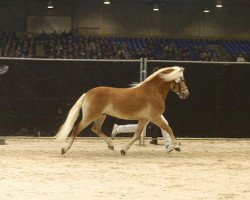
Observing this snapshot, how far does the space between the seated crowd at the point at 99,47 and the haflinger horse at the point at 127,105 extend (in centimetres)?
1673

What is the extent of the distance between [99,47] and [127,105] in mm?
18818

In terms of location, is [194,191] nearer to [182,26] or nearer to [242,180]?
[242,180]

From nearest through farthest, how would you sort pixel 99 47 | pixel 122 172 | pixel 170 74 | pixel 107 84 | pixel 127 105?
pixel 122 172, pixel 127 105, pixel 170 74, pixel 107 84, pixel 99 47

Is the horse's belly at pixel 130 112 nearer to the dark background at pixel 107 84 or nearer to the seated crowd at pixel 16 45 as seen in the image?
the dark background at pixel 107 84

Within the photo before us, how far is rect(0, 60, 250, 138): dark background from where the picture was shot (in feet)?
42.9

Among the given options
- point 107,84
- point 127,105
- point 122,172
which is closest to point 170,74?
point 127,105

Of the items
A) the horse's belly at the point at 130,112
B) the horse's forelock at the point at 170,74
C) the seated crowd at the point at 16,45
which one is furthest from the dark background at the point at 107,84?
the seated crowd at the point at 16,45

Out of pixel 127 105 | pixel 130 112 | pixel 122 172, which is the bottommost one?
pixel 122 172

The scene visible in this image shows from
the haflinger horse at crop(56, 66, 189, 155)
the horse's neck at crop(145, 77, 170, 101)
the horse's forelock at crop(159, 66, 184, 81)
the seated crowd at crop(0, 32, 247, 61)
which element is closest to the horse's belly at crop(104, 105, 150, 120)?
the haflinger horse at crop(56, 66, 189, 155)

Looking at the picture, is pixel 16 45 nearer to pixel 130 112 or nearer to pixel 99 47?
pixel 99 47

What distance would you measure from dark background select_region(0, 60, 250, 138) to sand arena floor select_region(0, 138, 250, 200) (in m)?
0.71

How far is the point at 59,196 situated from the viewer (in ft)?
21.6

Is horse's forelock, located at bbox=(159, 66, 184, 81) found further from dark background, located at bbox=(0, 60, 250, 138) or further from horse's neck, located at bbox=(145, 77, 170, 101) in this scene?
dark background, located at bbox=(0, 60, 250, 138)

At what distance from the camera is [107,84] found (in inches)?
527
